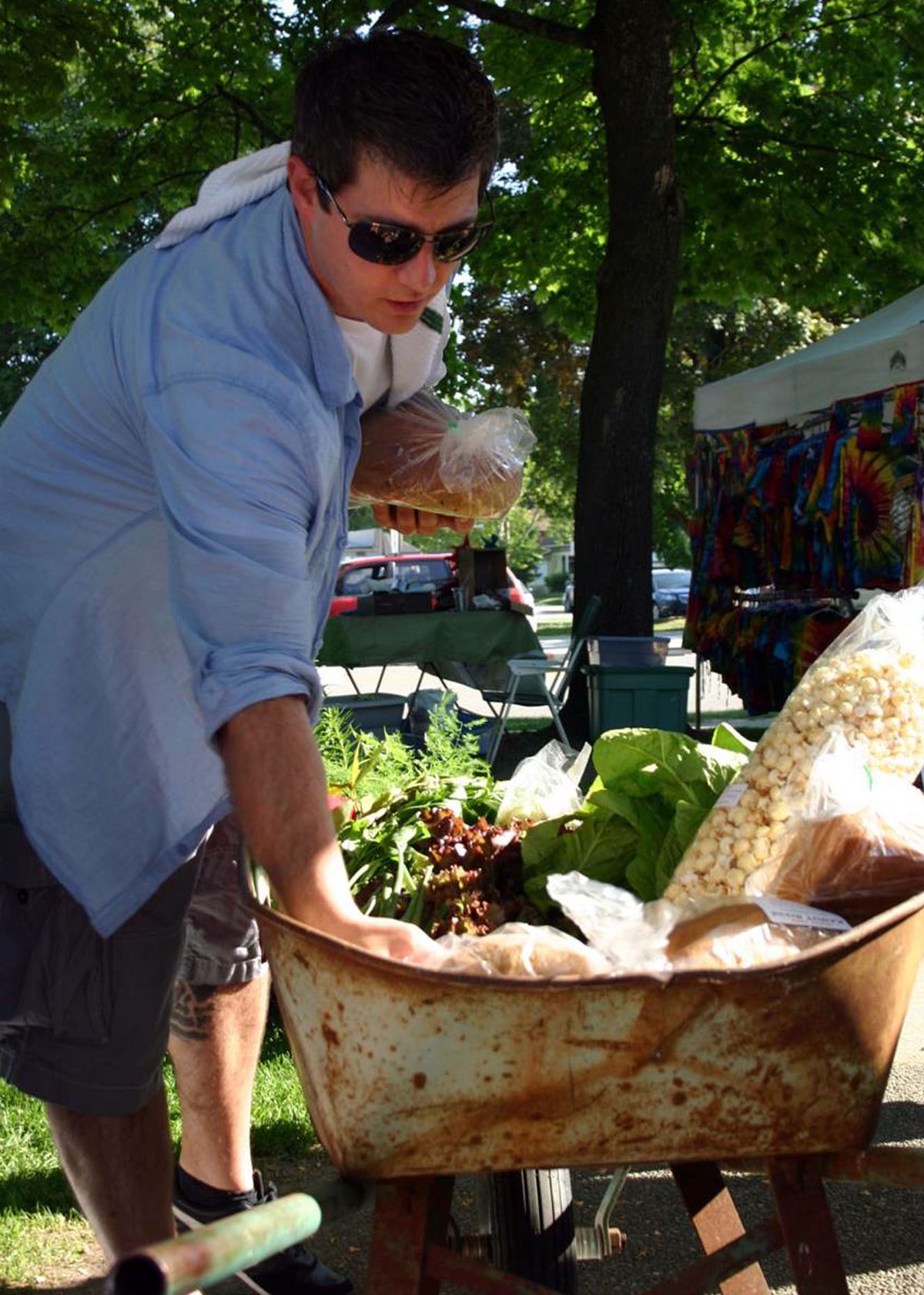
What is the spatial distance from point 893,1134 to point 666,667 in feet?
13.4

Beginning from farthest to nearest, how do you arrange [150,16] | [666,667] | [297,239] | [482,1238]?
[150,16], [666,667], [482,1238], [297,239]

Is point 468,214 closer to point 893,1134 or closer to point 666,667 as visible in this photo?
point 893,1134

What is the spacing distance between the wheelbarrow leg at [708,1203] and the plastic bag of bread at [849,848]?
1.65ft

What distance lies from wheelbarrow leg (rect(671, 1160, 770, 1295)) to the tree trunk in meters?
7.43

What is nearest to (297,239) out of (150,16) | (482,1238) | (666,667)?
(482,1238)

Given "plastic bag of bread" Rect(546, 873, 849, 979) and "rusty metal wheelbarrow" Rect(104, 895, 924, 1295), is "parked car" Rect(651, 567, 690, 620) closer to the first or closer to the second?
"plastic bag of bread" Rect(546, 873, 849, 979)

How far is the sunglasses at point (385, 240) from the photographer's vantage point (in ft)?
6.14

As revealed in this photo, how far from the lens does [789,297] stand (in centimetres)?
1277

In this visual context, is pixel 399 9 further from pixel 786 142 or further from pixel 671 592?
pixel 671 592

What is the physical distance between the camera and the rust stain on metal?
5.12ft

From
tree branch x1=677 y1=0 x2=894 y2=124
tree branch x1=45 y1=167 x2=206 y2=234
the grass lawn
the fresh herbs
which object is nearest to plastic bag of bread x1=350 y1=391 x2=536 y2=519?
the fresh herbs

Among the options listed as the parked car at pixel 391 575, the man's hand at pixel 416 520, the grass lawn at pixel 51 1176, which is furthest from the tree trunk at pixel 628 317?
the parked car at pixel 391 575

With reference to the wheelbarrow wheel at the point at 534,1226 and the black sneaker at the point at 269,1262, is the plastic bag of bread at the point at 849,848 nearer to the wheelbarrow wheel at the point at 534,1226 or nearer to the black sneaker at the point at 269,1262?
the wheelbarrow wheel at the point at 534,1226

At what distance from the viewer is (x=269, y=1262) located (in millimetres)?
2756
